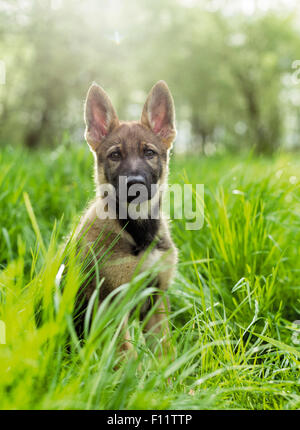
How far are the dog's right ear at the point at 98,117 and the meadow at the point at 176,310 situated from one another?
0.75 metres

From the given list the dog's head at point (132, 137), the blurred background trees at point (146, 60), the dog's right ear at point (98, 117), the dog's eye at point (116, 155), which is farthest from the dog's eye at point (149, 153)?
the blurred background trees at point (146, 60)

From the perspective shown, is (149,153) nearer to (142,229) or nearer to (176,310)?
(142,229)

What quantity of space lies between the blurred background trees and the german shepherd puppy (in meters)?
15.9

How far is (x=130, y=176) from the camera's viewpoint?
2742mm

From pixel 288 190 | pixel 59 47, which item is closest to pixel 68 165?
pixel 288 190

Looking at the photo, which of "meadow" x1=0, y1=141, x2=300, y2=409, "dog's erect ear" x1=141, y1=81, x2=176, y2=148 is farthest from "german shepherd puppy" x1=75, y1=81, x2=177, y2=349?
"meadow" x1=0, y1=141, x2=300, y2=409

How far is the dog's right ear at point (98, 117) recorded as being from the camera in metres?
3.03

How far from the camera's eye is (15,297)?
190 cm

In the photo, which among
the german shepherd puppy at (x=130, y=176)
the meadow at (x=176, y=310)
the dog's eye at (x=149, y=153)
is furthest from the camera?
the dog's eye at (x=149, y=153)

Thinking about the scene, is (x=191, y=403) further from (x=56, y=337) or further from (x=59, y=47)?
(x=59, y=47)

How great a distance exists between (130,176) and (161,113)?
777 millimetres

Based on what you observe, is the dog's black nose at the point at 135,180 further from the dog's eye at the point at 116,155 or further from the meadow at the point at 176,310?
the meadow at the point at 176,310

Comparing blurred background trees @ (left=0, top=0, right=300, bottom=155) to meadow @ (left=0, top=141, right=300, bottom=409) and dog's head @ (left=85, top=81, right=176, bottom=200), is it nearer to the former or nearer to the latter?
meadow @ (left=0, top=141, right=300, bottom=409)
